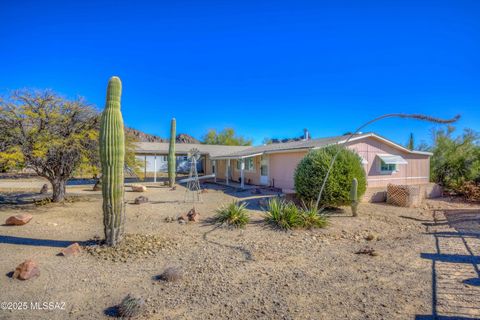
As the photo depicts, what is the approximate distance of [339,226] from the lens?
29.0ft

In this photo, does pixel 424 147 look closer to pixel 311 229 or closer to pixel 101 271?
pixel 311 229

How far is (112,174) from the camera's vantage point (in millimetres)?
6293

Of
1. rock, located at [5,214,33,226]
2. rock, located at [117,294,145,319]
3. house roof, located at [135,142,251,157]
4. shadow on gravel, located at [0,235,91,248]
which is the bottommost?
rock, located at [117,294,145,319]

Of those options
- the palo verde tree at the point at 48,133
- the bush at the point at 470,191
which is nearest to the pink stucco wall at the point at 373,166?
the bush at the point at 470,191

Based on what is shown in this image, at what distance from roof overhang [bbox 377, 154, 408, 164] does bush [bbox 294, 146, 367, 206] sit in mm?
5550

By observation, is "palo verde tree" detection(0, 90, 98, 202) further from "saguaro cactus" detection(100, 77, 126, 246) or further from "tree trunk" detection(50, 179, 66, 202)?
"saguaro cactus" detection(100, 77, 126, 246)

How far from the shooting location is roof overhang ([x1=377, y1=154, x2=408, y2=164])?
1568 cm

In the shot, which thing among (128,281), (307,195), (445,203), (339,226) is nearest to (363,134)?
(445,203)

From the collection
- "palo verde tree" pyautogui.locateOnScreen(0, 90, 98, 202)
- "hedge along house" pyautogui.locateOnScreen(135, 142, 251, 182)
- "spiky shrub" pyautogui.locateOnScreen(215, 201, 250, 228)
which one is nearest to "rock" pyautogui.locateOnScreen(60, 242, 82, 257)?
"spiky shrub" pyautogui.locateOnScreen(215, 201, 250, 228)

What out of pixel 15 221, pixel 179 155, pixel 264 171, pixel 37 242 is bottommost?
pixel 37 242

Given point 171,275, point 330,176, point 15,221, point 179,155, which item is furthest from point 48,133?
point 179,155

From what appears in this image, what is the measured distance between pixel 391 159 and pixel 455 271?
38.5 feet

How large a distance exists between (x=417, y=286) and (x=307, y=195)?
20.7ft

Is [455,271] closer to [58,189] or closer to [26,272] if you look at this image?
[26,272]
